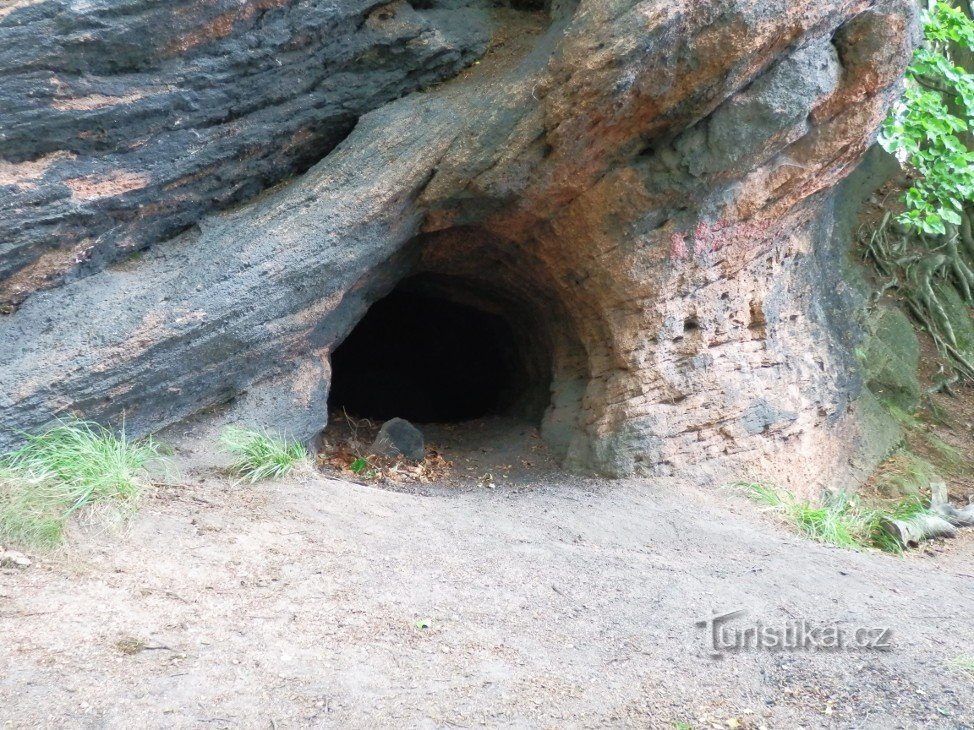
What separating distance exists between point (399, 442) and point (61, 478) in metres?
2.71

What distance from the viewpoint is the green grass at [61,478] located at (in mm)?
4078

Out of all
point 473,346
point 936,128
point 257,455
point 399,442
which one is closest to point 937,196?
point 936,128

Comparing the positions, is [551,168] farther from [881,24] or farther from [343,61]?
[881,24]

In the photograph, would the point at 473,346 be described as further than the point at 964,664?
Yes

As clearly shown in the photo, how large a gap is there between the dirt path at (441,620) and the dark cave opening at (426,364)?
3.95 meters

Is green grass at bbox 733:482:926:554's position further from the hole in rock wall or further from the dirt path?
the hole in rock wall

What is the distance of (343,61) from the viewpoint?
5531mm

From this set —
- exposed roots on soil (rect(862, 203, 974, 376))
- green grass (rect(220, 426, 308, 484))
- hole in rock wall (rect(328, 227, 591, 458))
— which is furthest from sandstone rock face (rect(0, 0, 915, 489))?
exposed roots on soil (rect(862, 203, 974, 376))

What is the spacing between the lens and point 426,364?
1135cm

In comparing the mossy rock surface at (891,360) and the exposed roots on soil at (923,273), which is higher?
the exposed roots on soil at (923,273)

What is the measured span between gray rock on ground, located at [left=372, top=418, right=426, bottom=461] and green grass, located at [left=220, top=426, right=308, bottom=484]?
1376 mm

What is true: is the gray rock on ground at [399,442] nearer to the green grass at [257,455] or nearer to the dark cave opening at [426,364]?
the green grass at [257,455]

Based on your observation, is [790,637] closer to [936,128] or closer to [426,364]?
[936,128]

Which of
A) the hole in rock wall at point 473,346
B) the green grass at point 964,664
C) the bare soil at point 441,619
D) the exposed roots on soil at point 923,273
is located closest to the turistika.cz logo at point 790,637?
the bare soil at point 441,619
